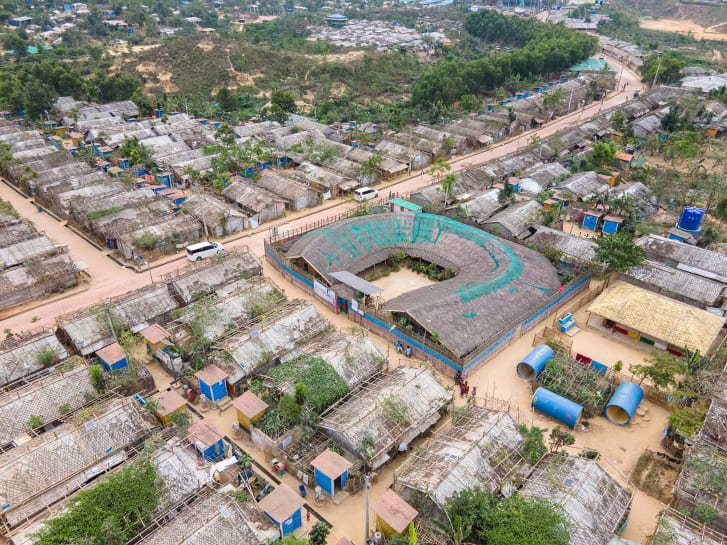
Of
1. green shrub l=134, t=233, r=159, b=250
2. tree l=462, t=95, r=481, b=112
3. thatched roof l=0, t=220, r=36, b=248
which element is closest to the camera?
thatched roof l=0, t=220, r=36, b=248

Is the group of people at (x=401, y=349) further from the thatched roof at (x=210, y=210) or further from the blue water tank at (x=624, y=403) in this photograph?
the thatched roof at (x=210, y=210)

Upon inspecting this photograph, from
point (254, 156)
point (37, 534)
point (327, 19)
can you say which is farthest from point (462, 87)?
point (327, 19)

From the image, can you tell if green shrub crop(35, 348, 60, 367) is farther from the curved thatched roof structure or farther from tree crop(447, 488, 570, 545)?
tree crop(447, 488, 570, 545)

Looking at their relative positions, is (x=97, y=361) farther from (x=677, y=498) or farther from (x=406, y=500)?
(x=677, y=498)

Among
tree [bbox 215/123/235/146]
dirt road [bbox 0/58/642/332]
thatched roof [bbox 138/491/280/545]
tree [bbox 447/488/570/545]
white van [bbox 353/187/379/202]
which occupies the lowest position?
dirt road [bbox 0/58/642/332]

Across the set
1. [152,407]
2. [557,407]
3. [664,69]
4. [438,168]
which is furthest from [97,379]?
[664,69]

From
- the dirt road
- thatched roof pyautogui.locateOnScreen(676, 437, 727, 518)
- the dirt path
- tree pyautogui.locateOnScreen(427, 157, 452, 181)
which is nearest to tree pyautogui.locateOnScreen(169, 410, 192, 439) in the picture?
the dirt road

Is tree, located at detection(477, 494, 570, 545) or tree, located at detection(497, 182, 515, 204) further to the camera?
A: tree, located at detection(497, 182, 515, 204)
